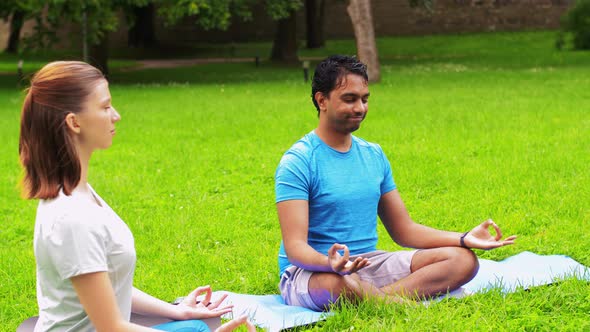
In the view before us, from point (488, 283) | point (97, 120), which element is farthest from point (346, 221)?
point (97, 120)

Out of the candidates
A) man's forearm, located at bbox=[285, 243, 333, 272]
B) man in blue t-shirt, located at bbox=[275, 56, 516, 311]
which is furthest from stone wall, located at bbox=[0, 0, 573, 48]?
man's forearm, located at bbox=[285, 243, 333, 272]

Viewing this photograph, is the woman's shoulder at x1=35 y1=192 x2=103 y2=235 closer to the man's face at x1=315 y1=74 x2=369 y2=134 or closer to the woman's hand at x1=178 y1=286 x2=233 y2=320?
the woman's hand at x1=178 y1=286 x2=233 y2=320

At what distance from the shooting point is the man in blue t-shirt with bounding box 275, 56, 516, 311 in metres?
4.35

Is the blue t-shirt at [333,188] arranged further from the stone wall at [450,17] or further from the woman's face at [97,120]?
the stone wall at [450,17]

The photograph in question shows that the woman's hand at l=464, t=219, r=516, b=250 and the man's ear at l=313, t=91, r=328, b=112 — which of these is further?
the man's ear at l=313, t=91, r=328, b=112

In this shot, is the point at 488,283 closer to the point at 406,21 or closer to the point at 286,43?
the point at 286,43

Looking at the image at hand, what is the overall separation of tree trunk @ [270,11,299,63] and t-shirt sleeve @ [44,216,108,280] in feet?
95.8

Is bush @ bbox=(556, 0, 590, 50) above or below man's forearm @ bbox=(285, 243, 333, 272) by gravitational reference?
below

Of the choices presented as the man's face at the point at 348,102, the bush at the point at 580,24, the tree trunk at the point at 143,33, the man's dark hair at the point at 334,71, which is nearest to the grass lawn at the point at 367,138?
the man's face at the point at 348,102

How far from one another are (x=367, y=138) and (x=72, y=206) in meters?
8.75

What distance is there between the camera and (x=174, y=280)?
563 centimetres

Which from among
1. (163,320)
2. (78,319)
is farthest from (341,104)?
(78,319)

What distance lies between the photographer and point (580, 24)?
31.6 m

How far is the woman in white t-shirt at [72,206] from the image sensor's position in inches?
109
